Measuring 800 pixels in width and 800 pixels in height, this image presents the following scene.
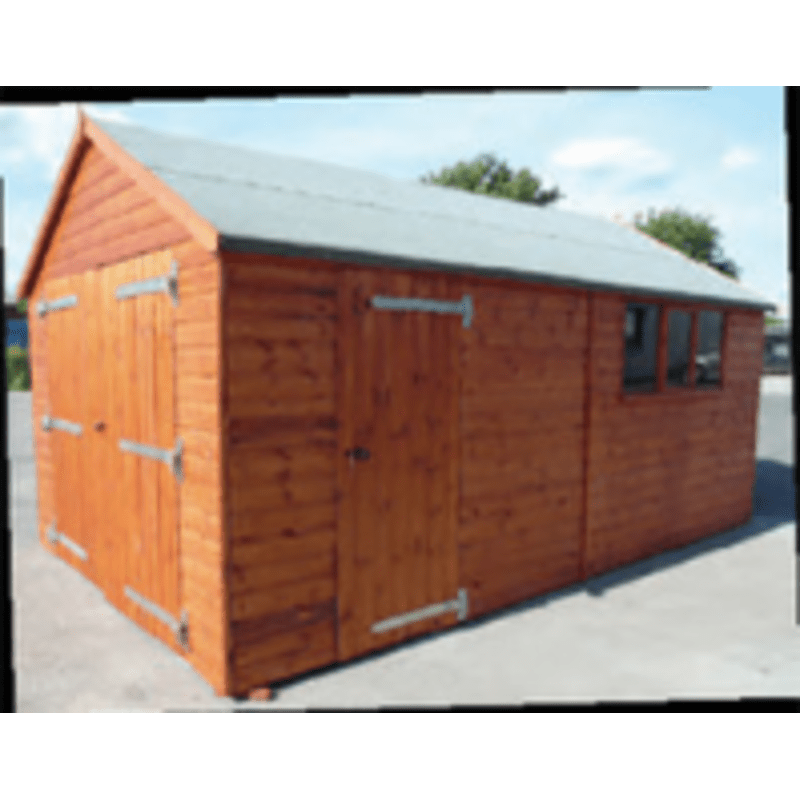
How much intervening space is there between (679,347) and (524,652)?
15.1 feet

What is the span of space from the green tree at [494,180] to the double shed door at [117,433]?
110 feet

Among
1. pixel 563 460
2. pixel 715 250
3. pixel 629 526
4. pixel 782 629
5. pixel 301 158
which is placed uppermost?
pixel 715 250

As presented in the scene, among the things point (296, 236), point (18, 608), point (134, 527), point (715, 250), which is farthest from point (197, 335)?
point (715, 250)

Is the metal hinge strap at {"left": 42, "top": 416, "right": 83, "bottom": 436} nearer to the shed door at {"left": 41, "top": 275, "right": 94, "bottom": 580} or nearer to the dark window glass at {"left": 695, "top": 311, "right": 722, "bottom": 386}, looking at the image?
the shed door at {"left": 41, "top": 275, "right": 94, "bottom": 580}

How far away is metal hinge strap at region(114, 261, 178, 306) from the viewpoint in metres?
4.59

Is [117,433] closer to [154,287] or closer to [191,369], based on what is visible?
[154,287]

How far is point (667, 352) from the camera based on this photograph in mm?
7629

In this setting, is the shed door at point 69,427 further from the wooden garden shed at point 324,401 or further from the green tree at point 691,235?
the green tree at point 691,235

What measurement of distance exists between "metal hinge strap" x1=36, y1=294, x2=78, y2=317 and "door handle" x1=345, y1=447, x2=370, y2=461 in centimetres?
362

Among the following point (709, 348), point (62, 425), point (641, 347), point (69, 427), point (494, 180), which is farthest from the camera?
point (494, 180)

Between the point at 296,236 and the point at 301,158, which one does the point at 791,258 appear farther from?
the point at 301,158

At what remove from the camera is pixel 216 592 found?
433cm

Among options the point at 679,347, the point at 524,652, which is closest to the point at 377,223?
the point at 524,652

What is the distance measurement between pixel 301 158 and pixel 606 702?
6.17 metres
